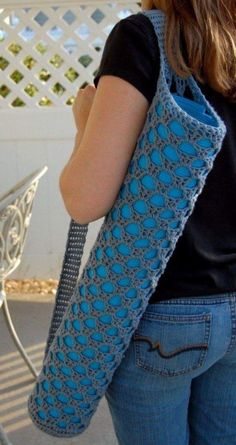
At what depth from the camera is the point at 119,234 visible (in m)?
1.42

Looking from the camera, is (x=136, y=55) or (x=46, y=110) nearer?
(x=136, y=55)

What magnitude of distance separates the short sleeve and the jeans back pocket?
398mm

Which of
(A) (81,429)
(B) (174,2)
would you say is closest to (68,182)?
(B) (174,2)

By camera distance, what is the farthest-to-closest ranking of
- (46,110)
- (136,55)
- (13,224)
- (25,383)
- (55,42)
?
(55,42)
(46,110)
(25,383)
(13,224)
(136,55)

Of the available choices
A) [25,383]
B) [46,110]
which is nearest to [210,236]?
[25,383]

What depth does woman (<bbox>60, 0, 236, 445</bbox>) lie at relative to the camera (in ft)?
4.45

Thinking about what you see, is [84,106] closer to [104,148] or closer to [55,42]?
[104,148]

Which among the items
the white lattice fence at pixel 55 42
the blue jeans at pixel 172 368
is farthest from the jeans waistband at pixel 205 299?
the white lattice fence at pixel 55 42

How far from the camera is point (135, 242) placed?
141 centimetres

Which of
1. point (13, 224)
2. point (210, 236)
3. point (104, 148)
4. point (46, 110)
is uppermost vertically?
point (104, 148)

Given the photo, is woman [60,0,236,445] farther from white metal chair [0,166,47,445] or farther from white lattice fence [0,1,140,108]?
white lattice fence [0,1,140,108]

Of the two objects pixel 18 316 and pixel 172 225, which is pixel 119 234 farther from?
pixel 18 316

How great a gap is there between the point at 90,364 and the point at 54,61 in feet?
13.5

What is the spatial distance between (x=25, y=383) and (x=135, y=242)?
2.20 meters
